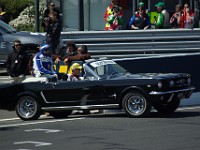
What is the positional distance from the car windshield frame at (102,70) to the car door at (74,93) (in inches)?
10.6

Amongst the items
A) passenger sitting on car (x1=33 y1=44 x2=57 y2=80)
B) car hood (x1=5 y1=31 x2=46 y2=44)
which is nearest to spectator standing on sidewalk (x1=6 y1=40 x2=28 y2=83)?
passenger sitting on car (x1=33 y1=44 x2=57 y2=80)

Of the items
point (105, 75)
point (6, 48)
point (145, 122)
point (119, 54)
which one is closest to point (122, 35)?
point (119, 54)

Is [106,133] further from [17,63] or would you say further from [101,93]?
[17,63]

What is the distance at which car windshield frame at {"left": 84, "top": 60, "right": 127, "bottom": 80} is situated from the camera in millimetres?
17172

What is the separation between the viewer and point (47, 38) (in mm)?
22609

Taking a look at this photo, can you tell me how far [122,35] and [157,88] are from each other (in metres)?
6.84

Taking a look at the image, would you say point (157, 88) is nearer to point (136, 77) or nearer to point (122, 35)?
point (136, 77)

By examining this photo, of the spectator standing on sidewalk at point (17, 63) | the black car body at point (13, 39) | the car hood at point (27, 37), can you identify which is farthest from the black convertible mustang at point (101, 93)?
the car hood at point (27, 37)

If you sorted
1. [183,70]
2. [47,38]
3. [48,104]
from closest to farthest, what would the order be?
[48,104] < [183,70] < [47,38]

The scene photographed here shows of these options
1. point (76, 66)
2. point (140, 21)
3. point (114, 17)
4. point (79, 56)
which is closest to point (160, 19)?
point (140, 21)

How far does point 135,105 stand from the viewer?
1655 centimetres

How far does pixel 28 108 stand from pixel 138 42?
631 cm

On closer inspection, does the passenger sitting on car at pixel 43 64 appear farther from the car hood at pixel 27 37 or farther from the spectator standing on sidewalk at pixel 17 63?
the car hood at pixel 27 37

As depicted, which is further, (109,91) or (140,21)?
(140,21)
